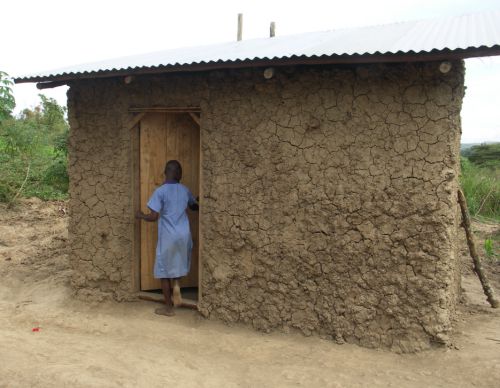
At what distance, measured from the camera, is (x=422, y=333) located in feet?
14.3

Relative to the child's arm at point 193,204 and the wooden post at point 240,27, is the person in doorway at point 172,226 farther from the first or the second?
the wooden post at point 240,27

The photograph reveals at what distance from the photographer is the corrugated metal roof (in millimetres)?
3922

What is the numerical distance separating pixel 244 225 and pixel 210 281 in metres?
0.69

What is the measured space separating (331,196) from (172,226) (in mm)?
1639

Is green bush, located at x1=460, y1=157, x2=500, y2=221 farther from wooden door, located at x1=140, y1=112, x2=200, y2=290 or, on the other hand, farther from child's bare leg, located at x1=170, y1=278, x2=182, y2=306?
child's bare leg, located at x1=170, y1=278, x2=182, y2=306

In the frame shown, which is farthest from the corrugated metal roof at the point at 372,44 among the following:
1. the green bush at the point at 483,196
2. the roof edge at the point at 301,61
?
the green bush at the point at 483,196

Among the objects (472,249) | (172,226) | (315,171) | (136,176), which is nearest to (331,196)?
(315,171)

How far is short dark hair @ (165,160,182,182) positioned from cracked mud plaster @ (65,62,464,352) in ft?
1.30

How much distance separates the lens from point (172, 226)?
17.1ft

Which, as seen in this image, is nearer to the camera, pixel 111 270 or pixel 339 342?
pixel 339 342

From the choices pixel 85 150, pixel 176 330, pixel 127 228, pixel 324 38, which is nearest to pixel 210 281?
pixel 176 330

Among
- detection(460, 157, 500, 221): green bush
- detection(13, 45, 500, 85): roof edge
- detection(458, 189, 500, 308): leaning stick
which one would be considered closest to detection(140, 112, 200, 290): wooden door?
detection(13, 45, 500, 85): roof edge

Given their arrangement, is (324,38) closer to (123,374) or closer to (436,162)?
(436,162)

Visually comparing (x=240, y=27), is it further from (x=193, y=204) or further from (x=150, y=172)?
(x=193, y=204)
